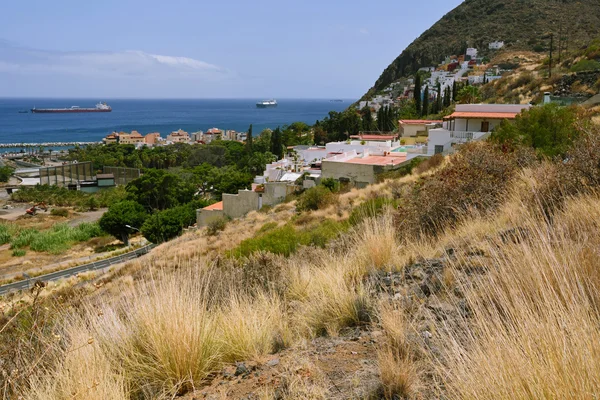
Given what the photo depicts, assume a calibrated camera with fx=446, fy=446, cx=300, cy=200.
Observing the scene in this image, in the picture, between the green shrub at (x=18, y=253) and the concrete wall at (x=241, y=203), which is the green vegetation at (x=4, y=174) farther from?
the concrete wall at (x=241, y=203)

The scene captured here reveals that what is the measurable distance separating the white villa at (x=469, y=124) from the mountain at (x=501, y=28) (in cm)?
3658

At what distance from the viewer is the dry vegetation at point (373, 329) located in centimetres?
178

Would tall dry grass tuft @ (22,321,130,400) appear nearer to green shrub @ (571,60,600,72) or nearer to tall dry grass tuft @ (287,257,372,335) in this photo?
tall dry grass tuft @ (287,257,372,335)

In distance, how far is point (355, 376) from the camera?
2561 mm

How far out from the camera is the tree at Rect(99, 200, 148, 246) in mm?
32625

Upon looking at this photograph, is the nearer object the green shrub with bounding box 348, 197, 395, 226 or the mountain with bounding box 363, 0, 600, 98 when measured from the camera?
the green shrub with bounding box 348, 197, 395, 226

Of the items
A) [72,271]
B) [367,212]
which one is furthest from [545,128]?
[72,271]

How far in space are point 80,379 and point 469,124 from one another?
2634 cm

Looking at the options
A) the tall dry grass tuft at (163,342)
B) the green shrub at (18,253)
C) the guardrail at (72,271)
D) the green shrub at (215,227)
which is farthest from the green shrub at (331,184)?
the green shrub at (18,253)

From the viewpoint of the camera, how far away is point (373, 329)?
3266 mm

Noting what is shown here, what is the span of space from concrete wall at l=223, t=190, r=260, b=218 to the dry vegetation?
22099 millimetres

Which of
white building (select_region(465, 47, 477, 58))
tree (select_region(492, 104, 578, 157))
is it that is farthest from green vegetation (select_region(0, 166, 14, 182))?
white building (select_region(465, 47, 477, 58))

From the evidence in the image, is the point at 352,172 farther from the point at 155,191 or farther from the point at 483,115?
the point at 155,191

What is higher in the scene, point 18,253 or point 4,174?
point 4,174
